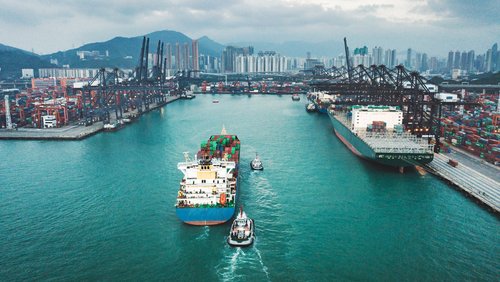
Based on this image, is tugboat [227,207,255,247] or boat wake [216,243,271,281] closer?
boat wake [216,243,271,281]

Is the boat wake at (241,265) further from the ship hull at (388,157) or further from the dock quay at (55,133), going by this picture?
the dock quay at (55,133)

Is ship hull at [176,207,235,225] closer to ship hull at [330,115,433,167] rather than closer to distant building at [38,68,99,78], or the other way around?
ship hull at [330,115,433,167]

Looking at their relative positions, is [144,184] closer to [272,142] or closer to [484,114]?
[272,142]

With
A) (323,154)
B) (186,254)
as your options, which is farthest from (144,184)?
(323,154)

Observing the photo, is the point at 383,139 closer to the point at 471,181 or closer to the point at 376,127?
the point at 376,127

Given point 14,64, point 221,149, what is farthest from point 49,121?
point 14,64

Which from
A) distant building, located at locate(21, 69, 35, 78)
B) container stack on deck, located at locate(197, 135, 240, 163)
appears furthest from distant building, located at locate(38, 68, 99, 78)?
container stack on deck, located at locate(197, 135, 240, 163)
